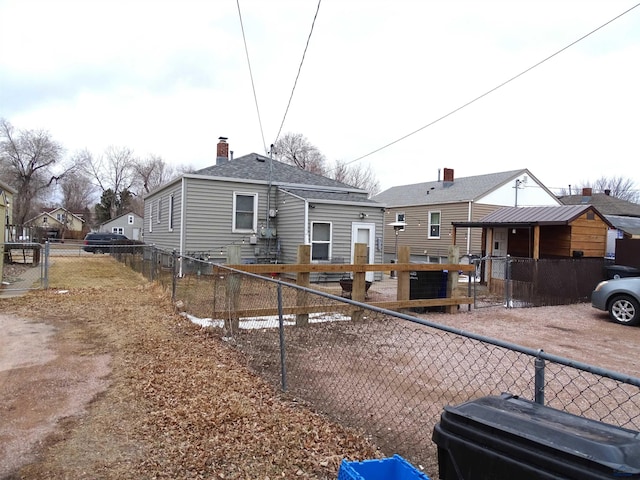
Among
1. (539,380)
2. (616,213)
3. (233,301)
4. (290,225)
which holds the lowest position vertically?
(233,301)

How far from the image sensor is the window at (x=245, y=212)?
1624cm

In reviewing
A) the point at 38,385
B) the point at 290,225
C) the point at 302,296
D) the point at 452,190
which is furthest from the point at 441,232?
the point at 38,385

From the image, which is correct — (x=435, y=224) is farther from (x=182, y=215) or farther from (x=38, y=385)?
(x=38, y=385)

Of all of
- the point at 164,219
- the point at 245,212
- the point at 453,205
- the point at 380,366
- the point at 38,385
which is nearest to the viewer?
the point at 38,385

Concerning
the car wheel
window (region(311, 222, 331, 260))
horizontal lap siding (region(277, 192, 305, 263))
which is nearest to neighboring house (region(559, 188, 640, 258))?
the car wheel

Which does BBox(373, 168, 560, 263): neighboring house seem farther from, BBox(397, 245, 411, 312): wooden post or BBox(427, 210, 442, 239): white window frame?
BBox(397, 245, 411, 312): wooden post

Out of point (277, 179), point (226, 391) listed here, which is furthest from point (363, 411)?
point (277, 179)

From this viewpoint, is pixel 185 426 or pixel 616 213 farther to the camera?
pixel 616 213

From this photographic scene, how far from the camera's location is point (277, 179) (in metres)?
17.2

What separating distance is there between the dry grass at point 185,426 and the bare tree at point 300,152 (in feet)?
141

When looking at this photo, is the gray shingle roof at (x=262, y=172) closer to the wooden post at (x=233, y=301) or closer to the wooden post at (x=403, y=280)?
the wooden post at (x=403, y=280)

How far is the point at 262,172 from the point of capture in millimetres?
17375

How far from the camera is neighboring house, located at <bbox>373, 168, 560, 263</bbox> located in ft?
75.6

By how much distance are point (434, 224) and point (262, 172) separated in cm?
1192
